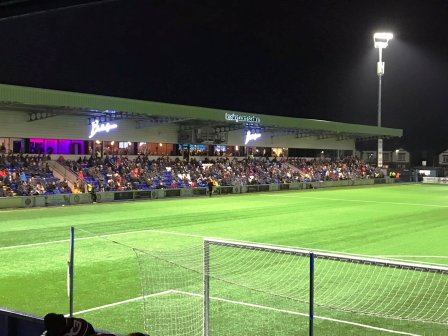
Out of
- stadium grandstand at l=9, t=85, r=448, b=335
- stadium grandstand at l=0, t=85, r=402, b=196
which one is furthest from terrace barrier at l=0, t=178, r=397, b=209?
stadium grandstand at l=0, t=85, r=402, b=196

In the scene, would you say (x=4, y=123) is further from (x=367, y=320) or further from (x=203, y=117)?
(x=367, y=320)

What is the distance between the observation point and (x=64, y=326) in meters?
3.83

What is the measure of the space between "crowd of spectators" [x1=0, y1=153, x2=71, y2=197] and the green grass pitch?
2827 millimetres

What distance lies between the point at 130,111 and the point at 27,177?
8.97 m

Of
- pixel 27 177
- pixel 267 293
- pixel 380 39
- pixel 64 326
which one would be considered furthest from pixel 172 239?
pixel 380 39

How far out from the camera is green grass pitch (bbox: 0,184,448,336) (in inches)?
383

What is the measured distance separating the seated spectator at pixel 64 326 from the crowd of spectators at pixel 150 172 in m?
28.0

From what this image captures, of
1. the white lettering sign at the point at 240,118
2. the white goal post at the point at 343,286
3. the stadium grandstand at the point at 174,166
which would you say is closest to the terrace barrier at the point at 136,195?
the stadium grandstand at the point at 174,166

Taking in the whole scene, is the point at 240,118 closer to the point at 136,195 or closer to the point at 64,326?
the point at 136,195

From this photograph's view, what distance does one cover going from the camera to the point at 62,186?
110ft

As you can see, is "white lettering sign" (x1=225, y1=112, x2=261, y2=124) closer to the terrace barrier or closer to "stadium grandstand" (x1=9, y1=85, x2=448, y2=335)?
"stadium grandstand" (x1=9, y1=85, x2=448, y2=335)

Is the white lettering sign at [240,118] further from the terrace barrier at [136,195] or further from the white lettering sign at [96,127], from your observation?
the white lettering sign at [96,127]

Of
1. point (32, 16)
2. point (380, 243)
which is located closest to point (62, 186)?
point (380, 243)

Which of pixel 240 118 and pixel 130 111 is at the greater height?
pixel 240 118
